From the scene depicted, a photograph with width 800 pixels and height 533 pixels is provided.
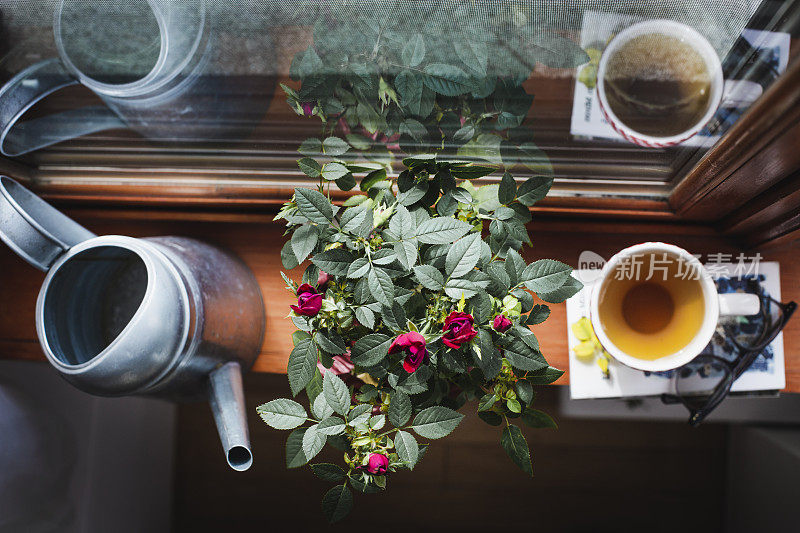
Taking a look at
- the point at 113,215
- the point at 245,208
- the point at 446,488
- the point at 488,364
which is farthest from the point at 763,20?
the point at 446,488

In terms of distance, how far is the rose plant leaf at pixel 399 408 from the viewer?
488mm

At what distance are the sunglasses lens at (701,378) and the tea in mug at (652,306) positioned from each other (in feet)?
0.27

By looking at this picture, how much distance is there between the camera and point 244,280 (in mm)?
674

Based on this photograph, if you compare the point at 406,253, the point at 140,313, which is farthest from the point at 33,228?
the point at 406,253

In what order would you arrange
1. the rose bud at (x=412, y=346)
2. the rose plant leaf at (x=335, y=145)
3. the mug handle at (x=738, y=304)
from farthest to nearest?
the mug handle at (x=738, y=304) → the rose plant leaf at (x=335, y=145) → the rose bud at (x=412, y=346)

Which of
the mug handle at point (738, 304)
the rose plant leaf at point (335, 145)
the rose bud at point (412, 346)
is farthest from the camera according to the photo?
the mug handle at point (738, 304)

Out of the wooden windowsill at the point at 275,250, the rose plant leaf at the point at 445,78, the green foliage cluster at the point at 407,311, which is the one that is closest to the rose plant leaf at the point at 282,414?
the green foliage cluster at the point at 407,311

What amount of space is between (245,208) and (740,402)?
81 cm

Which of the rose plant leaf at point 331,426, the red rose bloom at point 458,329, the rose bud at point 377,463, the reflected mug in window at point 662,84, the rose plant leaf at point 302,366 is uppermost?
the reflected mug in window at point 662,84

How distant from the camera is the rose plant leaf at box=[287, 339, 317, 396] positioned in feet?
1.62

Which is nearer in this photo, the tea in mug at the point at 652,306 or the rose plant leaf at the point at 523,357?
the rose plant leaf at the point at 523,357

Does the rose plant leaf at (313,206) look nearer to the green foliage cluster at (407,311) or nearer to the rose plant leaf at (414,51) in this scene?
the green foliage cluster at (407,311)

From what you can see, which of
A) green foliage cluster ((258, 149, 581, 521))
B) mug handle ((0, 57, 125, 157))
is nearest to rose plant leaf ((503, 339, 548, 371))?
green foliage cluster ((258, 149, 581, 521))

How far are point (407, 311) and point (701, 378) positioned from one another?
43cm
